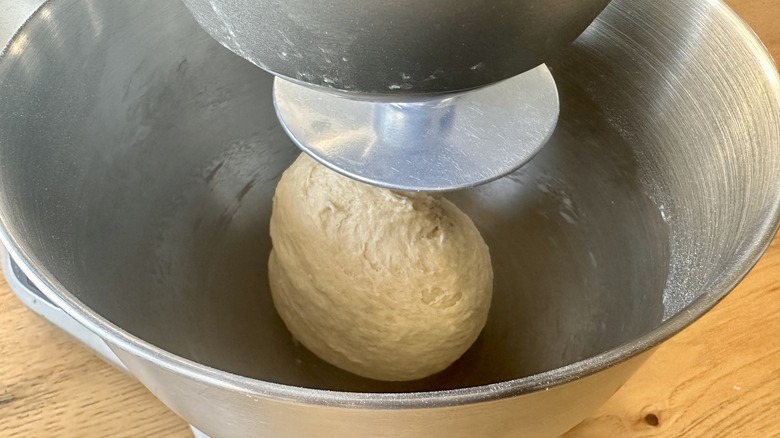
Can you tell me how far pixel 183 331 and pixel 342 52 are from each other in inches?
15.2

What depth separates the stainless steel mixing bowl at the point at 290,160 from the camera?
1.30 ft

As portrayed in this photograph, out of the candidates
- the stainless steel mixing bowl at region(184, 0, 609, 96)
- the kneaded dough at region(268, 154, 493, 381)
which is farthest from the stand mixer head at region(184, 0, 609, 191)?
the kneaded dough at region(268, 154, 493, 381)

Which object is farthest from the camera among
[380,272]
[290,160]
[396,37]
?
[290,160]

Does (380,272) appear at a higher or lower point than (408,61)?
lower

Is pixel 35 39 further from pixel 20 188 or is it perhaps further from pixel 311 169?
pixel 311 169

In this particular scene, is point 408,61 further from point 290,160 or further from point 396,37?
point 290,160

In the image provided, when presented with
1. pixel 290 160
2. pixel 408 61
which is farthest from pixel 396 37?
pixel 290 160

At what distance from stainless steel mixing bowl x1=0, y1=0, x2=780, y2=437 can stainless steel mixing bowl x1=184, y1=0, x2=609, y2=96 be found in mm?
163

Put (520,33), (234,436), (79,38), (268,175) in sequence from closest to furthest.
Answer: (520,33), (234,436), (79,38), (268,175)

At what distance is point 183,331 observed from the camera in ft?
2.07

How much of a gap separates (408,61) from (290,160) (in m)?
0.50

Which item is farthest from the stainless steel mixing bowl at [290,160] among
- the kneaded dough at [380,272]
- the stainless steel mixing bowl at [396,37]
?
the stainless steel mixing bowl at [396,37]

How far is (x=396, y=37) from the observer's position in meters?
0.32

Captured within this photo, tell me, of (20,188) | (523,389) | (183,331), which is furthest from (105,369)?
(523,389)
